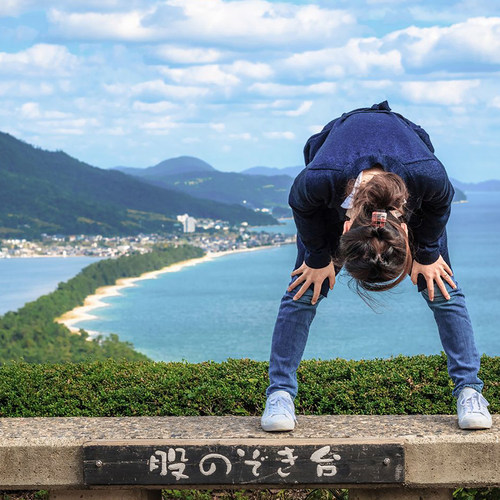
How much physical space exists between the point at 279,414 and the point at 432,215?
1.15m

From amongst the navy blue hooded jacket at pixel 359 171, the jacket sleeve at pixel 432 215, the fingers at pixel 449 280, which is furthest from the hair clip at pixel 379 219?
the fingers at pixel 449 280

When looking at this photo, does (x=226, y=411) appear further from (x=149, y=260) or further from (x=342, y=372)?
(x=149, y=260)

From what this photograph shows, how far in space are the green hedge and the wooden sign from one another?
3.78 feet

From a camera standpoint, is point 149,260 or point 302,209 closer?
point 302,209

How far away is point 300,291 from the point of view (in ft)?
12.9

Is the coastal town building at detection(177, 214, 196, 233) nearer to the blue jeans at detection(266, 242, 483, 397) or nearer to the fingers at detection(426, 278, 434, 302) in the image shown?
the blue jeans at detection(266, 242, 483, 397)

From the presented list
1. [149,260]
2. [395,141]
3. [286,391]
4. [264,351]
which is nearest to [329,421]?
[286,391]

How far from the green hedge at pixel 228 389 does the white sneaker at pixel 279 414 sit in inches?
36.7

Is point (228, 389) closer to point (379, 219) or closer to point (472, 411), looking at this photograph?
point (472, 411)

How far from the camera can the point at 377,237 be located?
3361mm

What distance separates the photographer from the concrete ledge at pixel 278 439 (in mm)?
3758

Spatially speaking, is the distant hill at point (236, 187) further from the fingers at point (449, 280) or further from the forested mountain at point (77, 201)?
the fingers at point (449, 280)

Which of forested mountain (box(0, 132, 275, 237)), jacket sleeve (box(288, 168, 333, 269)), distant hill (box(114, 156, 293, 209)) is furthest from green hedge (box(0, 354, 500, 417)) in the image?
distant hill (box(114, 156, 293, 209))

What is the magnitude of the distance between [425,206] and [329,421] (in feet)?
4.04
